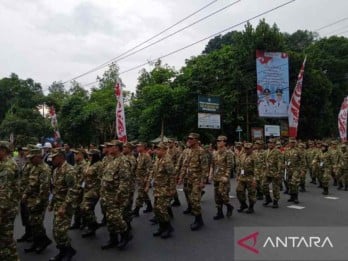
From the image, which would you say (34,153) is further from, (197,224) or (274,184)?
(274,184)

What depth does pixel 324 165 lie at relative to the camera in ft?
46.0

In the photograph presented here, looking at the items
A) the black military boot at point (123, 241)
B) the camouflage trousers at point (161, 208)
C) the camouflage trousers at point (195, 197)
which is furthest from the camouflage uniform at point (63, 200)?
the camouflage trousers at point (195, 197)

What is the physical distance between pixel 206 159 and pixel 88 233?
286 centimetres

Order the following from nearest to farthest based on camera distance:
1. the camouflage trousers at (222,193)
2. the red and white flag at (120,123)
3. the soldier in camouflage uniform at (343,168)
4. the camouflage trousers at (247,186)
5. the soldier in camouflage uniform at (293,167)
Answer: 1. the camouflage trousers at (222,193)
2. the camouflage trousers at (247,186)
3. the soldier in camouflage uniform at (293,167)
4. the soldier in camouflage uniform at (343,168)
5. the red and white flag at (120,123)

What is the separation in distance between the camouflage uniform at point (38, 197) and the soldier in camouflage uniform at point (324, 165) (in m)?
9.85

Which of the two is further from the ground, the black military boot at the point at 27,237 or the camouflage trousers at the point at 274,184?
the camouflage trousers at the point at 274,184

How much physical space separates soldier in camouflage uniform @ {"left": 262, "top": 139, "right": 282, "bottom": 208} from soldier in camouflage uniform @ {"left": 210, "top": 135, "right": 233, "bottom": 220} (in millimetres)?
2029

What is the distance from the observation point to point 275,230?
7.64m

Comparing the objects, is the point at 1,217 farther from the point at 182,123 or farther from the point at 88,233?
the point at 182,123

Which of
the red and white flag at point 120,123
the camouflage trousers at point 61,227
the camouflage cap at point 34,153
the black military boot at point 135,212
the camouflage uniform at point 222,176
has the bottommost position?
the black military boot at point 135,212

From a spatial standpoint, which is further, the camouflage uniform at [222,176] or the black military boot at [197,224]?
the camouflage uniform at [222,176]

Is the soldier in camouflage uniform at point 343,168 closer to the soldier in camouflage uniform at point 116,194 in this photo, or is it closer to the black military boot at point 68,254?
the soldier in camouflage uniform at point 116,194

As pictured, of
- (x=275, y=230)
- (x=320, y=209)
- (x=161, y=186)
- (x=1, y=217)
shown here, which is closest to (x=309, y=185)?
(x=320, y=209)

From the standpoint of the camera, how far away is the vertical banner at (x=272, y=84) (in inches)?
1084
